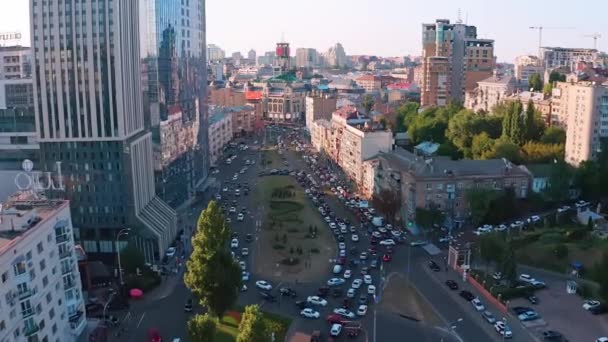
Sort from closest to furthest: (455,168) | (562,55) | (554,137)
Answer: (455,168), (554,137), (562,55)

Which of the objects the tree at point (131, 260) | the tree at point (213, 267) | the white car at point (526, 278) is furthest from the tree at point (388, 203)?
the tree at point (213, 267)

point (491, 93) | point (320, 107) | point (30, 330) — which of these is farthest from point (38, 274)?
point (320, 107)

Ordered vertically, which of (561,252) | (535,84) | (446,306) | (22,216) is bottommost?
(446,306)

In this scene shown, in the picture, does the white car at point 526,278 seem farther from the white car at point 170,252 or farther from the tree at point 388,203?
the white car at point 170,252

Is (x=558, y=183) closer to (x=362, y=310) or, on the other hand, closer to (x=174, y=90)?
(x=362, y=310)

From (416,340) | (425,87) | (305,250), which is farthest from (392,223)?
(425,87)

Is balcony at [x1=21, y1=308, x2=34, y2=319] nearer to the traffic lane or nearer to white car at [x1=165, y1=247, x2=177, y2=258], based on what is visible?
white car at [x1=165, y1=247, x2=177, y2=258]

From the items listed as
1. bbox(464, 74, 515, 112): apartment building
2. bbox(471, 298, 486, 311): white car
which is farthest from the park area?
bbox(464, 74, 515, 112): apartment building
